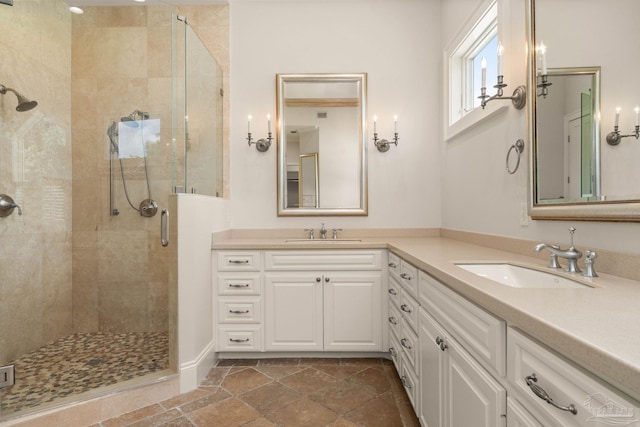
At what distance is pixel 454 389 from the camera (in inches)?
44.3

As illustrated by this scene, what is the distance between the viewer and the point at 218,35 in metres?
2.79

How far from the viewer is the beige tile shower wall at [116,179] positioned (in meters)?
2.63

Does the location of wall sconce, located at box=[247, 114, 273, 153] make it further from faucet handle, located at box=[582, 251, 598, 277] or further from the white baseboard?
faucet handle, located at box=[582, 251, 598, 277]

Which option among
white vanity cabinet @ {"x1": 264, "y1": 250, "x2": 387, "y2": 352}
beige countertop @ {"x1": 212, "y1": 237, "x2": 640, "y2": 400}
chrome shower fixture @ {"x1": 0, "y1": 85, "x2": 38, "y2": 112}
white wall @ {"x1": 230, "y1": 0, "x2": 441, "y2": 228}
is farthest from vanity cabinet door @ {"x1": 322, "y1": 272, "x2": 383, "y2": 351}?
chrome shower fixture @ {"x1": 0, "y1": 85, "x2": 38, "y2": 112}

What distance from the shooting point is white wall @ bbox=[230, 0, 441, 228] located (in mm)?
2793

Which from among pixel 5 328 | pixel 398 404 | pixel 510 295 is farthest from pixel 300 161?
pixel 5 328

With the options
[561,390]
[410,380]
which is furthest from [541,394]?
[410,380]

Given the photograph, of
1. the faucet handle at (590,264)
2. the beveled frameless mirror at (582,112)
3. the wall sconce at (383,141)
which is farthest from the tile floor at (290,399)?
the wall sconce at (383,141)

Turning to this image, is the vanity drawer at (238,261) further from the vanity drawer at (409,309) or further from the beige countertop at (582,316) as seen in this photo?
the beige countertop at (582,316)

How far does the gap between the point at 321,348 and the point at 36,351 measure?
2.03 m

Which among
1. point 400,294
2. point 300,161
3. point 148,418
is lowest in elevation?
point 148,418

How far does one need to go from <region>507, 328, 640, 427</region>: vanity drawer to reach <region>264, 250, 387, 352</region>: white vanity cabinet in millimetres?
1521

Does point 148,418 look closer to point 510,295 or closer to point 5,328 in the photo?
point 5,328

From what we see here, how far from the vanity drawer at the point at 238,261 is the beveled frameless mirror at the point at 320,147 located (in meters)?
0.60
